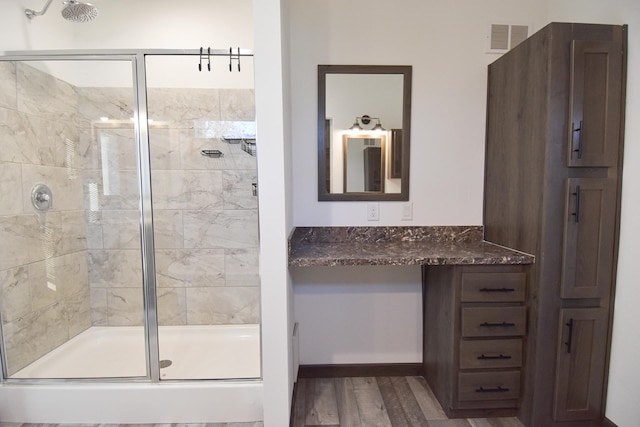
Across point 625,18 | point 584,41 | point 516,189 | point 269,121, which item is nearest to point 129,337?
point 269,121

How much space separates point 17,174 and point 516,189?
290 cm

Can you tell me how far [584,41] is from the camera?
4.49 feet

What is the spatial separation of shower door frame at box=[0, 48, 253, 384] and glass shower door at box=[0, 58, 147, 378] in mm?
73

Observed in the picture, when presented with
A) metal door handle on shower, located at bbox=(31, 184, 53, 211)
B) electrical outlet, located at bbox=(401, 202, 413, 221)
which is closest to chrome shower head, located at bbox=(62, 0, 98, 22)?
metal door handle on shower, located at bbox=(31, 184, 53, 211)

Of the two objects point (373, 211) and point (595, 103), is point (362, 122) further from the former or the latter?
point (595, 103)

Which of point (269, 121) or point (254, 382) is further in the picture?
point (254, 382)

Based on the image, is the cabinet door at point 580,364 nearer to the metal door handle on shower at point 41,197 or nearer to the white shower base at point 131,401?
the white shower base at point 131,401

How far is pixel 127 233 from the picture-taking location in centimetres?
228

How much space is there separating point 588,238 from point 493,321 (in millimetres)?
604

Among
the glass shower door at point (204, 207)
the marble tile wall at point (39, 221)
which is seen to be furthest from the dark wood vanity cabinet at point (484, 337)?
the marble tile wall at point (39, 221)

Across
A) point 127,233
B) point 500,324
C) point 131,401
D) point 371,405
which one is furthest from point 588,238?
point 127,233

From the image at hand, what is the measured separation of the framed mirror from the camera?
6.15 ft

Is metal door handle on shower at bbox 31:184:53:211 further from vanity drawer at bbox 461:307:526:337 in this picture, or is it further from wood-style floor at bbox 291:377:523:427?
vanity drawer at bbox 461:307:526:337

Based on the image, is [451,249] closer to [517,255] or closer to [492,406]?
[517,255]
